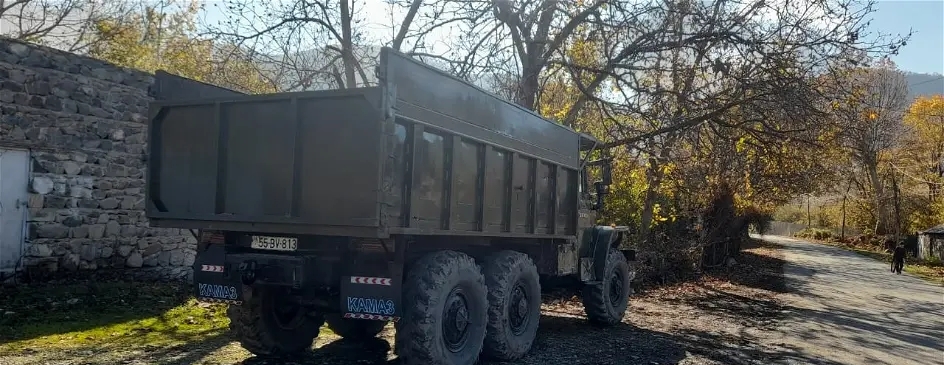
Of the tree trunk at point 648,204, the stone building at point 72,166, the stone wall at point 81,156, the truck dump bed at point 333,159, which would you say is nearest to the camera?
the truck dump bed at point 333,159

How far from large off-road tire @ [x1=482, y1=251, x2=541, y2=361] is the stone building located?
6.60 m

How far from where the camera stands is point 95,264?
10180 mm

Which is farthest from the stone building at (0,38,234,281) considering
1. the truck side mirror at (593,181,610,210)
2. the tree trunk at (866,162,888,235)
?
the tree trunk at (866,162,888,235)

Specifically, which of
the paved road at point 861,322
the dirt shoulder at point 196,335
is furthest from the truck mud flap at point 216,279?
the paved road at point 861,322

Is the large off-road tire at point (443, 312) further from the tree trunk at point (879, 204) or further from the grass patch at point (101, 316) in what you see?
the tree trunk at point (879, 204)

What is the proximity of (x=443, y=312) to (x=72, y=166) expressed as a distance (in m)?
6.90

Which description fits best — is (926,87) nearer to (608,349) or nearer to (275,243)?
(608,349)

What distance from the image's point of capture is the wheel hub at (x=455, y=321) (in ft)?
20.3

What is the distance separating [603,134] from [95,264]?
10.3 m

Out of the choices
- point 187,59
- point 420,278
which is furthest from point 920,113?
point 420,278

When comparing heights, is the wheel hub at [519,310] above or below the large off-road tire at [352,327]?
above

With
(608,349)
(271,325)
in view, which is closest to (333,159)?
(271,325)

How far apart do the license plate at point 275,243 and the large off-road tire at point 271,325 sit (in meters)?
0.55

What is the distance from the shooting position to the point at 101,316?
8414 mm
